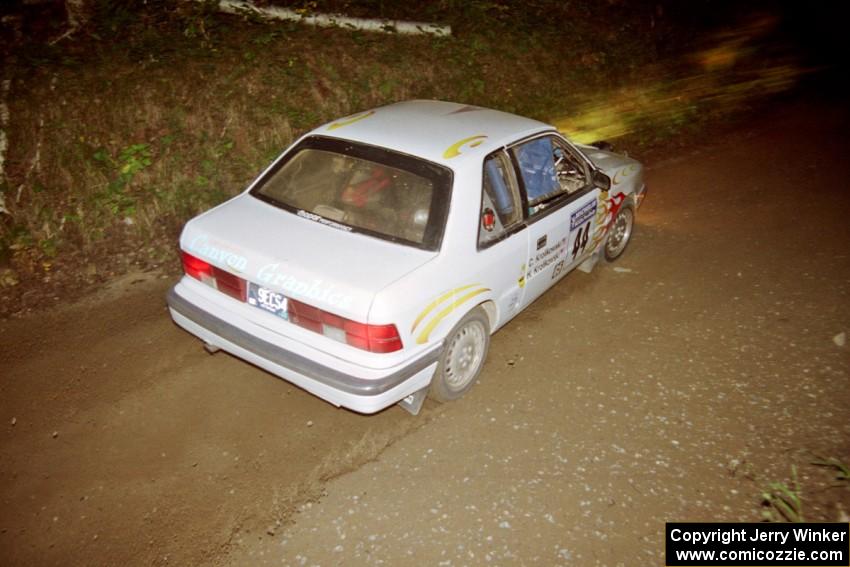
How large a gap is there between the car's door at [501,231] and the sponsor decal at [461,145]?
0.13 meters

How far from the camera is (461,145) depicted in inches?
143

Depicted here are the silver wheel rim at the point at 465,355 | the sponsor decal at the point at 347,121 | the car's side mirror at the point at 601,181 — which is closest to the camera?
the silver wheel rim at the point at 465,355

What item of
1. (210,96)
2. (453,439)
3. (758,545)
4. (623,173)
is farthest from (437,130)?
(210,96)

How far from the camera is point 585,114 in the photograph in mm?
9609

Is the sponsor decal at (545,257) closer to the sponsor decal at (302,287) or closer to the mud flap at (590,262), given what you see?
the mud flap at (590,262)

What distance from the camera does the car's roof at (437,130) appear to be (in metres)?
3.60

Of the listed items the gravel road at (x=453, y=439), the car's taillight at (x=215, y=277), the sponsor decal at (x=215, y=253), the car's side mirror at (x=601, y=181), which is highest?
the sponsor decal at (x=215, y=253)

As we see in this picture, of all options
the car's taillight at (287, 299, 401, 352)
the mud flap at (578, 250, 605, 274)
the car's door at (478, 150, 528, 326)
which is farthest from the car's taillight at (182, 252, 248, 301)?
the mud flap at (578, 250, 605, 274)

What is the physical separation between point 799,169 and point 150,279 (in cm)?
842

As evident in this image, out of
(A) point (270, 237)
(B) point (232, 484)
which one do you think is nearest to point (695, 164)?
(A) point (270, 237)

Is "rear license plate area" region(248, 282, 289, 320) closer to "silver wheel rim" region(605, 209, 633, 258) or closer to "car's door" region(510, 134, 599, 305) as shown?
"car's door" region(510, 134, 599, 305)

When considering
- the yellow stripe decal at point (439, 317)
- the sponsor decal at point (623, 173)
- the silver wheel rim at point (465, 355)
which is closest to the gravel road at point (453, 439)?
the silver wheel rim at point (465, 355)

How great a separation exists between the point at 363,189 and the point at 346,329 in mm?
1021

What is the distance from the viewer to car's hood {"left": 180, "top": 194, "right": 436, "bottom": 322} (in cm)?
A: 298
